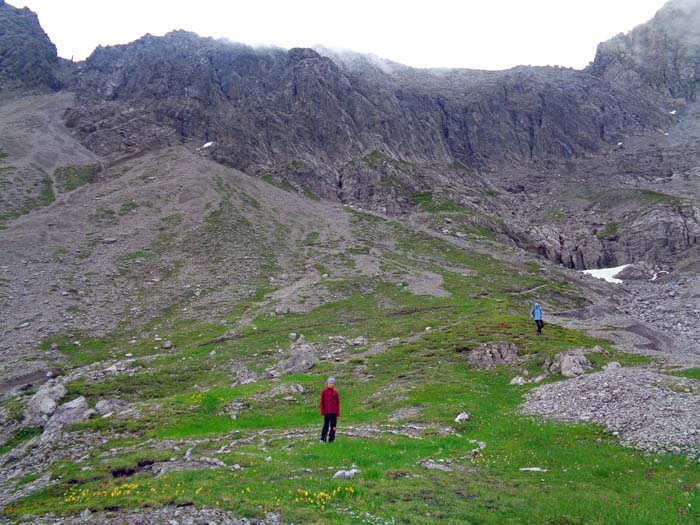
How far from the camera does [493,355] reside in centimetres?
4050

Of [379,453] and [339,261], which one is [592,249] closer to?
[339,261]

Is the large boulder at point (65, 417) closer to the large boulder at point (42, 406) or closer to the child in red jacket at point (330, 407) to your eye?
the large boulder at point (42, 406)

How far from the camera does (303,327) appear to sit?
62125 mm

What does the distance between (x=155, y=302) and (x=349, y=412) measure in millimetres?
50974

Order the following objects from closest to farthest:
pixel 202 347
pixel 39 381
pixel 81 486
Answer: pixel 81 486
pixel 39 381
pixel 202 347

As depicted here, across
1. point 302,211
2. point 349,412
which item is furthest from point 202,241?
point 349,412

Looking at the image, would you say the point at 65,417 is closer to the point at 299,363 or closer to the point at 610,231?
the point at 299,363

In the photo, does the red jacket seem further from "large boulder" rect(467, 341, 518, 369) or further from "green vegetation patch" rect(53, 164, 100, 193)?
"green vegetation patch" rect(53, 164, 100, 193)

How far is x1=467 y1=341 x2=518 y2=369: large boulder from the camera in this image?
1556 inches

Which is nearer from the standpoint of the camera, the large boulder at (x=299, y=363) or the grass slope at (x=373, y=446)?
the grass slope at (x=373, y=446)

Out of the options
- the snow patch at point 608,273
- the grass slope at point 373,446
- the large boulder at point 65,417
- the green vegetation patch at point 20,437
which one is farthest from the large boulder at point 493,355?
the snow patch at point 608,273

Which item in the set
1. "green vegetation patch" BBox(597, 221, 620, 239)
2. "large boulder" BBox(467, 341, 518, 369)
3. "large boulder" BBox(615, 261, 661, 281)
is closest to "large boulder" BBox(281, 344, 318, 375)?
"large boulder" BBox(467, 341, 518, 369)

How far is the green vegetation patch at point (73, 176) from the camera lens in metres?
133

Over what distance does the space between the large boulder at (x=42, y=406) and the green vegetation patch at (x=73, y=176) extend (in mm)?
116093
